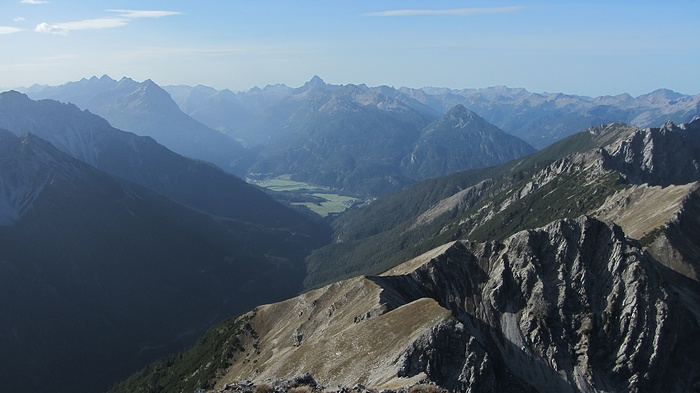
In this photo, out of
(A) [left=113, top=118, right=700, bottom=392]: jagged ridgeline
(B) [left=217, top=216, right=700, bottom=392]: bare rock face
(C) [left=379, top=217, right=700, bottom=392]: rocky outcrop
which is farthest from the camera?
(C) [left=379, top=217, right=700, bottom=392]: rocky outcrop

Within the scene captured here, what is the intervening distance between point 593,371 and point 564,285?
2075 cm

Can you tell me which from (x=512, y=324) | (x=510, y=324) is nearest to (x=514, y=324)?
(x=512, y=324)

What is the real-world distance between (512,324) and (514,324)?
476mm

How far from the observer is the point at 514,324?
13462 centimetres

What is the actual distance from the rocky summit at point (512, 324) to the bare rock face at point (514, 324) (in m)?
0.26

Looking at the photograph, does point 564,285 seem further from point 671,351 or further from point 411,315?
point 411,315

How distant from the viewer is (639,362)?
126 meters

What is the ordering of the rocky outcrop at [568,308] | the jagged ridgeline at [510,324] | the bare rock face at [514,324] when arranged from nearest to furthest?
the bare rock face at [514,324]
the jagged ridgeline at [510,324]
the rocky outcrop at [568,308]

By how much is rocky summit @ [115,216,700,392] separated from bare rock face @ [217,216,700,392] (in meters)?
0.26

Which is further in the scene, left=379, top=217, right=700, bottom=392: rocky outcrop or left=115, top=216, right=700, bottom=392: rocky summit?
left=379, top=217, right=700, bottom=392: rocky outcrop

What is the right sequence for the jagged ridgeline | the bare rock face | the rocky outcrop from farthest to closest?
the rocky outcrop
the jagged ridgeline
the bare rock face

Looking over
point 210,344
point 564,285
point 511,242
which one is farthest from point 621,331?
point 210,344

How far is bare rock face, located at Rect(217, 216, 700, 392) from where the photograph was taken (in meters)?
107

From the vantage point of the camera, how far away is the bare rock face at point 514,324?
107 meters
